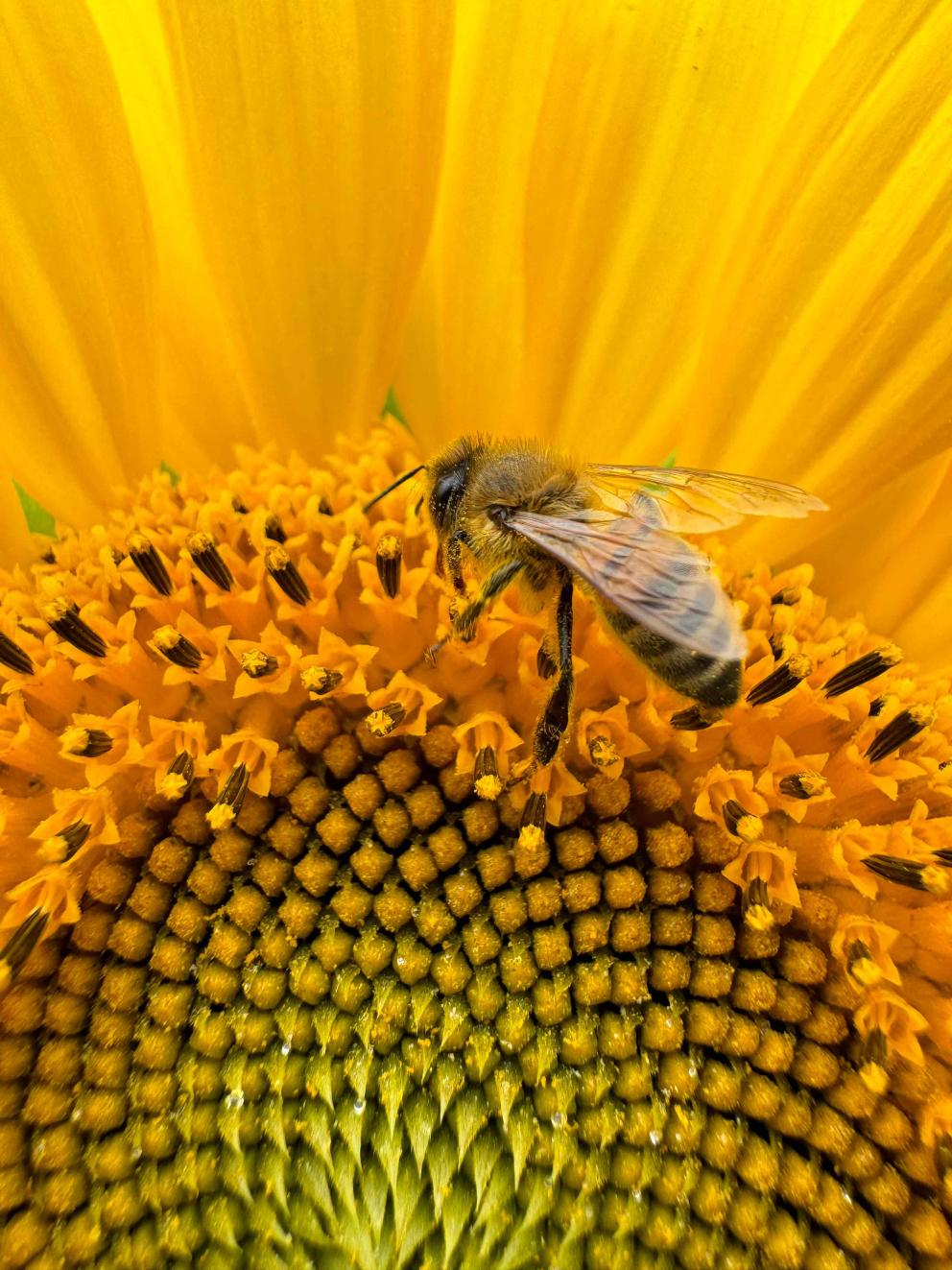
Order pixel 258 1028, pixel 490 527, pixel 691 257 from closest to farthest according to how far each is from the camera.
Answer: pixel 258 1028 < pixel 490 527 < pixel 691 257

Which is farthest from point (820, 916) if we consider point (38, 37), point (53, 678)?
point (38, 37)

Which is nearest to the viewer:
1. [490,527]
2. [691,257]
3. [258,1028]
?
[258,1028]

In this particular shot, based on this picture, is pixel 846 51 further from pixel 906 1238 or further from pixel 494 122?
pixel 906 1238

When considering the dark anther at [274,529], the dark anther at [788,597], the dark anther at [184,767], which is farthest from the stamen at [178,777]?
the dark anther at [788,597]

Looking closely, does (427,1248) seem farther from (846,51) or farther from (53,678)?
(846,51)

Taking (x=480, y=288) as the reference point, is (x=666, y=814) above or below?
below

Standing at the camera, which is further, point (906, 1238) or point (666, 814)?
point (666, 814)

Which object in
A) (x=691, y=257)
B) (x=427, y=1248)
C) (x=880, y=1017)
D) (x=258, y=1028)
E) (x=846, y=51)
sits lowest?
(x=427, y=1248)

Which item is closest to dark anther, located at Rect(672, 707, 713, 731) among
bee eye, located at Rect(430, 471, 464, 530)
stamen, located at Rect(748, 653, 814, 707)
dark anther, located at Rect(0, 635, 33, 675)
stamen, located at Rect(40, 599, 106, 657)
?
stamen, located at Rect(748, 653, 814, 707)
